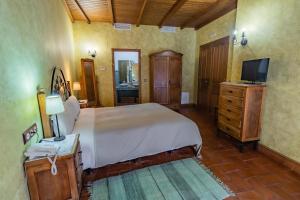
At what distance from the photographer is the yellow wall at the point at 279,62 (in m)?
2.21

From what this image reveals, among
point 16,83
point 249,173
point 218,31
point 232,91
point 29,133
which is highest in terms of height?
point 218,31

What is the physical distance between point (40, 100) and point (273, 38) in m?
3.44

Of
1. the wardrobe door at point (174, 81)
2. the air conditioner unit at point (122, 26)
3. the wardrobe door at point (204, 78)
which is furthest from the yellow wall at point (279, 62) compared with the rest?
the air conditioner unit at point (122, 26)

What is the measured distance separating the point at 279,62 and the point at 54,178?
10.9 ft

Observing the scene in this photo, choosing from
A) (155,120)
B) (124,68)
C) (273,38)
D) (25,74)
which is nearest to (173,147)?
(155,120)

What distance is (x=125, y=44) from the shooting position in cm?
531

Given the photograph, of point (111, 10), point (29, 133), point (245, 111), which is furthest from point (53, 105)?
point (111, 10)

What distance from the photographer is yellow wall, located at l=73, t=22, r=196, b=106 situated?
16.5 feet

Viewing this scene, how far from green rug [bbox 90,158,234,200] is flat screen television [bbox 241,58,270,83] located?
1.76 m

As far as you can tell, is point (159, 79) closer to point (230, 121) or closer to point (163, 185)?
point (230, 121)

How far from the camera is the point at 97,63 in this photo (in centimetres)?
521

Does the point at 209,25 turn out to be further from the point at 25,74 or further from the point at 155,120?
the point at 25,74

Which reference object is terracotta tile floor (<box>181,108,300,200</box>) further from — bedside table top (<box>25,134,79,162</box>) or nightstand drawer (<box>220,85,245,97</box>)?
bedside table top (<box>25,134,79,162</box>)

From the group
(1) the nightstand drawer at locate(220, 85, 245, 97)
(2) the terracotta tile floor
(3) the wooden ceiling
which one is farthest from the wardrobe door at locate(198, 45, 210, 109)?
(2) the terracotta tile floor
